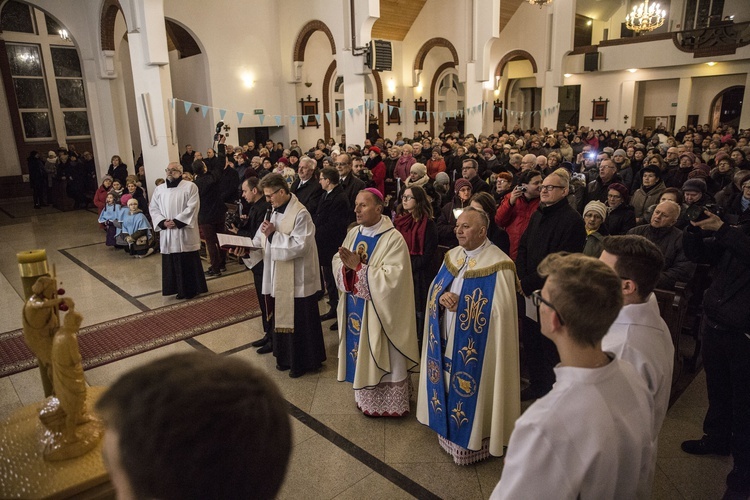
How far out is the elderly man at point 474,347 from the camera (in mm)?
3182

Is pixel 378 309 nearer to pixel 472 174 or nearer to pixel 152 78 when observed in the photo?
pixel 472 174

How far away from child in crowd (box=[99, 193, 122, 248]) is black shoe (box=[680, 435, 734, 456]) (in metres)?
9.14

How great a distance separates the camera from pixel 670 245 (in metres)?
4.41

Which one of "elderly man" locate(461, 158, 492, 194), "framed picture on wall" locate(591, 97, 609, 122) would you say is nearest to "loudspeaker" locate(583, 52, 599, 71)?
"framed picture on wall" locate(591, 97, 609, 122)

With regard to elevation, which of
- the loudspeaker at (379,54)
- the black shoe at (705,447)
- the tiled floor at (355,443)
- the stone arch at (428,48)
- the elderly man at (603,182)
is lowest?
the tiled floor at (355,443)

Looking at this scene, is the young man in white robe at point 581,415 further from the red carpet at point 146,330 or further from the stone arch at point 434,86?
the stone arch at point 434,86

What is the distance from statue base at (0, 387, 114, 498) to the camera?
179 cm

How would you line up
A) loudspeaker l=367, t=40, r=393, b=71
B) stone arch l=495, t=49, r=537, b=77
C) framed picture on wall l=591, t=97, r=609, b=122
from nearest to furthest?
loudspeaker l=367, t=40, r=393, b=71
stone arch l=495, t=49, r=537, b=77
framed picture on wall l=591, t=97, r=609, b=122

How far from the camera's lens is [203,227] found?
8.08m

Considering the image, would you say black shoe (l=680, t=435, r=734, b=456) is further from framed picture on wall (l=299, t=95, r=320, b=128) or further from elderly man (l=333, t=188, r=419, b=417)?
framed picture on wall (l=299, t=95, r=320, b=128)

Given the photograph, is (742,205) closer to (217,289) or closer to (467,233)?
(467,233)

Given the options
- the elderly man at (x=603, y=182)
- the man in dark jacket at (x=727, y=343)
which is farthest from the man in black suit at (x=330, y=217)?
the man in dark jacket at (x=727, y=343)

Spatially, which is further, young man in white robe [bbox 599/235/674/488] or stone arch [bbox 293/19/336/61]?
stone arch [bbox 293/19/336/61]

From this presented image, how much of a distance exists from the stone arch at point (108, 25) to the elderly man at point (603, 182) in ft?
38.4
